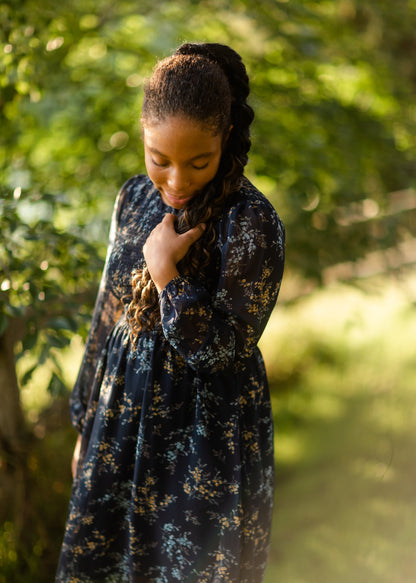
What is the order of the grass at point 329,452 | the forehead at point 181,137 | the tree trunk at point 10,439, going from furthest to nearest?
the grass at point 329,452 < the tree trunk at point 10,439 < the forehead at point 181,137

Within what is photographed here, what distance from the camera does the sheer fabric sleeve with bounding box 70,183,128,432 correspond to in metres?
1.45

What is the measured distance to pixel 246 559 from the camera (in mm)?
1429

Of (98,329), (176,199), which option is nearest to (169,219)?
(176,199)

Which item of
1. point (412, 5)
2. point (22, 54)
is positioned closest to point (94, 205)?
point (22, 54)

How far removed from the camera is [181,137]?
1.07 m

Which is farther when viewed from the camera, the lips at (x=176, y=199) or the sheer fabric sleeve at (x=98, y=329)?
the sheer fabric sleeve at (x=98, y=329)

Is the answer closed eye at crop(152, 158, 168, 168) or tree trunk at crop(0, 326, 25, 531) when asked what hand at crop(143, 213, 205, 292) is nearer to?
closed eye at crop(152, 158, 168, 168)

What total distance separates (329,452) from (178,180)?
9.64ft

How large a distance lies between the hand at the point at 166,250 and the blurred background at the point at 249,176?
57 cm

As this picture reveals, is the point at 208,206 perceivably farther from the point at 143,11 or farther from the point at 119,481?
the point at 143,11

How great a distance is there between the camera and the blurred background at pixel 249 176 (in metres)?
1.87

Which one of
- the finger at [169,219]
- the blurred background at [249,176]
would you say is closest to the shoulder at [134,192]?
the finger at [169,219]

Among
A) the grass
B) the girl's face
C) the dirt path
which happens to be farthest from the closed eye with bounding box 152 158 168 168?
the dirt path

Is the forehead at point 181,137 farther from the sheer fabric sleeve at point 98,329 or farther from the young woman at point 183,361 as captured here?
the sheer fabric sleeve at point 98,329
